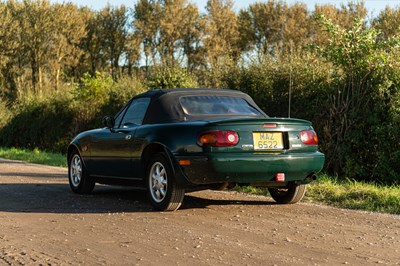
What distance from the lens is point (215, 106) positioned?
8.75 m

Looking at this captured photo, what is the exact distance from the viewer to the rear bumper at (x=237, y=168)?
7.51m

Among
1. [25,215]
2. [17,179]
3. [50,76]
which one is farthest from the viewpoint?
[50,76]

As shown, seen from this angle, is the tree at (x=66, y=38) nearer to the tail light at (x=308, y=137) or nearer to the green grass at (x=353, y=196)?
the green grass at (x=353, y=196)

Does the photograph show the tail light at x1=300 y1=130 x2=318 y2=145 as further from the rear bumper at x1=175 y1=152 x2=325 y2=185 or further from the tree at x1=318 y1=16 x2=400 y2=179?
the tree at x1=318 y1=16 x2=400 y2=179

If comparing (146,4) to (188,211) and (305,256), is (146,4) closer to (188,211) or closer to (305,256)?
(188,211)

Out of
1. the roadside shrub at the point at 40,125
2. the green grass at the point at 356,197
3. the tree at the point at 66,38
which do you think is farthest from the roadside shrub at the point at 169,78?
the tree at the point at 66,38

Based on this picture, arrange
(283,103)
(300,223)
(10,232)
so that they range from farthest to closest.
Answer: (283,103) → (300,223) → (10,232)

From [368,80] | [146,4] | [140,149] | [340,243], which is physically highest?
[146,4]

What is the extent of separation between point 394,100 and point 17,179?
7.56m

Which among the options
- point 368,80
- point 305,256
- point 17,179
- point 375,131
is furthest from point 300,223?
point 17,179

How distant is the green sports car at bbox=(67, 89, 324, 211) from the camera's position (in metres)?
7.60

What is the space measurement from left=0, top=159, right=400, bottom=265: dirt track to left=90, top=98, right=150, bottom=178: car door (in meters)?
0.47

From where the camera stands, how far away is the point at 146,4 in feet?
146

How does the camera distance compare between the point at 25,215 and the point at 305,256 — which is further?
the point at 25,215
